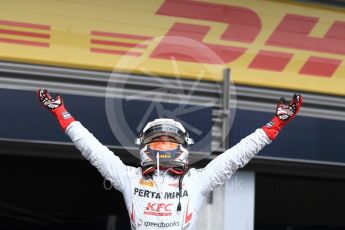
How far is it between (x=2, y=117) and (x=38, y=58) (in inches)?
20.1

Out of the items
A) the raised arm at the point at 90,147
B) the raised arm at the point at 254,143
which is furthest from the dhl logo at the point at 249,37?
the raised arm at the point at 254,143

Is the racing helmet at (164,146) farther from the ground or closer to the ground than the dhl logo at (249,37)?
closer to the ground

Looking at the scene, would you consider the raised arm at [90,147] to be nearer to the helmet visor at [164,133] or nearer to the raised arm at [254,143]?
the helmet visor at [164,133]

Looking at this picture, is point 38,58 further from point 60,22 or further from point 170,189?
point 170,189

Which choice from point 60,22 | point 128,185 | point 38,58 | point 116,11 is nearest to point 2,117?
point 38,58

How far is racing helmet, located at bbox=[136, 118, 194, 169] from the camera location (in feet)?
11.5

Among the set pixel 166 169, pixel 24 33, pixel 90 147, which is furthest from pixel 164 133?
pixel 24 33

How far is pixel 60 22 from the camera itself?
5.18 metres

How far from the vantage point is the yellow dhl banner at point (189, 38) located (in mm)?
5113

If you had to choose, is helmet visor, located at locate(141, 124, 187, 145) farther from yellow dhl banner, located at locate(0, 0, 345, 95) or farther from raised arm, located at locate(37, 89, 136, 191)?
yellow dhl banner, located at locate(0, 0, 345, 95)

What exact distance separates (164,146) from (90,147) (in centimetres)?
38

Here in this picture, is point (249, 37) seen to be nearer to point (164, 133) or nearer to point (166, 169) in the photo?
point (164, 133)

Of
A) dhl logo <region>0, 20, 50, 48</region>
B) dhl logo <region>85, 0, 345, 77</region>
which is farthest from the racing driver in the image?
dhl logo <region>85, 0, 345, 77</region>

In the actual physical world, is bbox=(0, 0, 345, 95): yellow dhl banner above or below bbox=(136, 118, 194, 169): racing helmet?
above
